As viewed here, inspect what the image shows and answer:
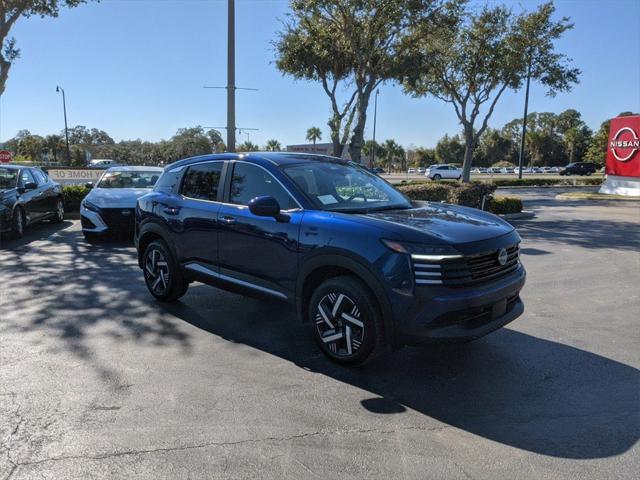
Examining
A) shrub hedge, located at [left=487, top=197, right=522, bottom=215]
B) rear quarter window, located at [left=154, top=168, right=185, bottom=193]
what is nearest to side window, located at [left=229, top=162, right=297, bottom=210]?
rear quarter window, located at [left=154, top=168, right=185, bottom=193]

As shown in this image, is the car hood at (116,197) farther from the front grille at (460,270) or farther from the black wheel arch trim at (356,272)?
the front grille at (460,270)

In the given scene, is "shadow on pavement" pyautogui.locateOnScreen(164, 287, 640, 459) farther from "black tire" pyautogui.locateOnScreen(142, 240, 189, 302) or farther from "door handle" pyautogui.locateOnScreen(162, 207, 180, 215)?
"door handle" pyautogui.locateOnScreen(162, 207, 180, 215)

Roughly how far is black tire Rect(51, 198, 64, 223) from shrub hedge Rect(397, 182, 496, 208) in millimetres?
8951

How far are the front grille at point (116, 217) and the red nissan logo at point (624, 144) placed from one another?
23.3m

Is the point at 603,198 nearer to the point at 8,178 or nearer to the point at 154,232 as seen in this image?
the point at 154,232

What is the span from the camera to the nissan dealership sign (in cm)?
2372

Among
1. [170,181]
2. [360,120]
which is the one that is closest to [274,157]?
[170,181]

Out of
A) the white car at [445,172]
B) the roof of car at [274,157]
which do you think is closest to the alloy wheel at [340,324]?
the roof of car at [274,157]

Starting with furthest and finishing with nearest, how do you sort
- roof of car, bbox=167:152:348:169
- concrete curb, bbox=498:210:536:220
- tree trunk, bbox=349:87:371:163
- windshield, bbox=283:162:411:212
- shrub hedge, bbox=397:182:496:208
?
tree trunk, bbox=349:87:371:163
concrete curb, bbox=498:210:536:220
shrub hedge, bbox=397:182:496:208
roof of car, bbox=167:152:348:169
windshield, bbox=283:162:411:212

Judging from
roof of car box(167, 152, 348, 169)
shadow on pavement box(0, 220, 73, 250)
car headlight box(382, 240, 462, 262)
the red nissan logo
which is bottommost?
shadow on pavement box(0, 220, 73, 250)

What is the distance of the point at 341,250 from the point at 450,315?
3.08 feet

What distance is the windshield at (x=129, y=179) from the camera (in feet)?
36.9

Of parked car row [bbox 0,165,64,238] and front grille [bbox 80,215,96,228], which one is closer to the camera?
front grille [bbox 80,215,96,228]

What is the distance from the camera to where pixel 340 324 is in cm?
405
